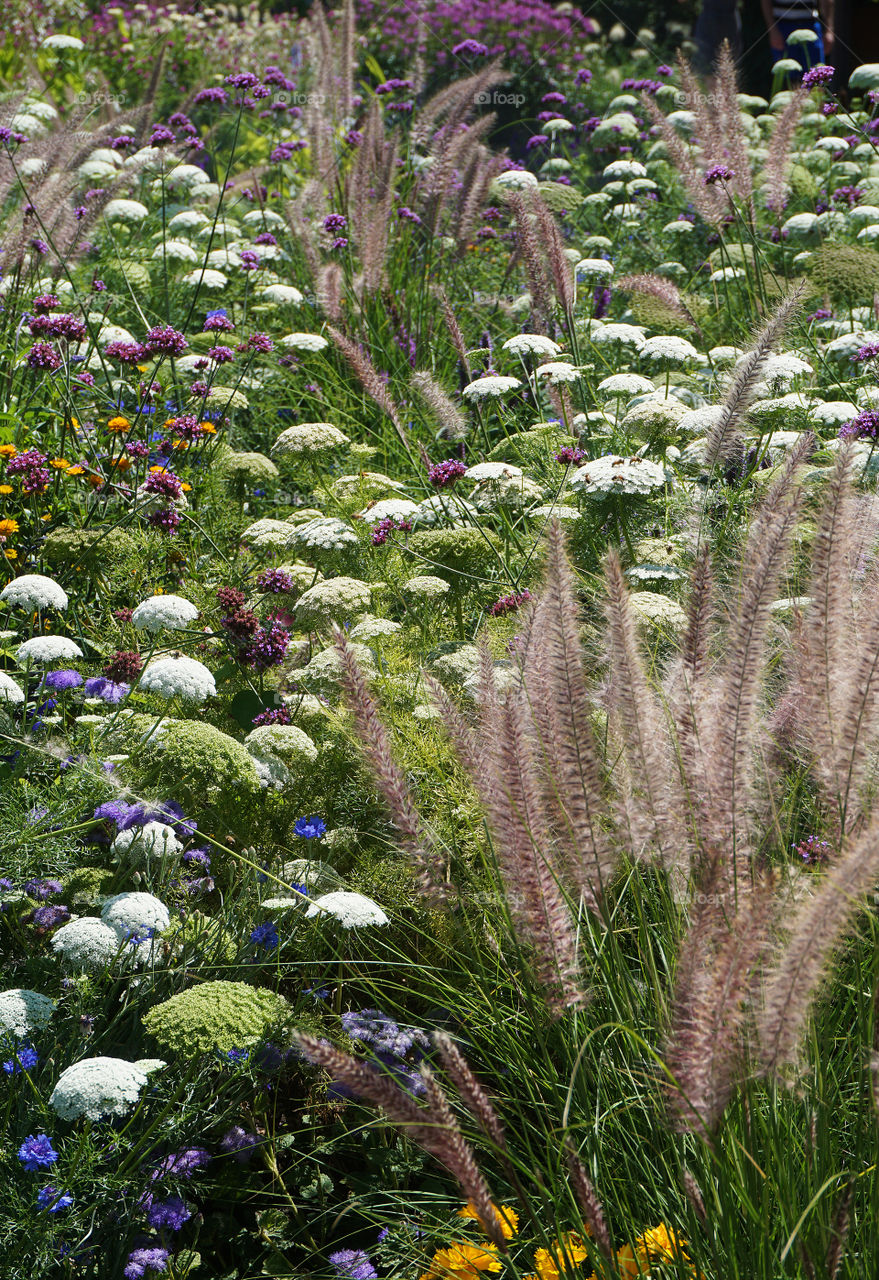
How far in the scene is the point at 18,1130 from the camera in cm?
212

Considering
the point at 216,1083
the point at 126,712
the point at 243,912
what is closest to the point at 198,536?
the point at 126,712

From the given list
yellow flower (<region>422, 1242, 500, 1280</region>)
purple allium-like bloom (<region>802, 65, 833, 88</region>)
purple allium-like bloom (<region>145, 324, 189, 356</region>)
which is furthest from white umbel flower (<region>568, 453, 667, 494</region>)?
purple allium-like bloom (<region>802, 65, 833, 88</region>)

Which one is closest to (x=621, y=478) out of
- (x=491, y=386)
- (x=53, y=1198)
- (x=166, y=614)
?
(x=491, y=386)

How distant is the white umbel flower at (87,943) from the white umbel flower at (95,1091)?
0.34m

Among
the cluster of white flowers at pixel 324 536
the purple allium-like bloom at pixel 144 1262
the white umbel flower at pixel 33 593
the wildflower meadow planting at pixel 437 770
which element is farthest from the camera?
the cluster of white flowers at pixel 324 536

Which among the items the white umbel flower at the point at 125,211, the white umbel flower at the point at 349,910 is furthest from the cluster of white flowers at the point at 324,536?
the white umbel flower at the point at 125,211

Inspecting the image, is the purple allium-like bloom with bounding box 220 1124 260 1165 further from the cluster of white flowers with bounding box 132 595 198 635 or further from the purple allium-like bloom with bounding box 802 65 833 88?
the purple allium-like bloom with bounding box 802 65 833 88

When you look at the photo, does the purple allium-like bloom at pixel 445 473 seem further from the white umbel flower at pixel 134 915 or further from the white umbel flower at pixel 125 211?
the white umbel flower at pixel 125 211

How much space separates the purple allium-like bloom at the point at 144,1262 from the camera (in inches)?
79.0

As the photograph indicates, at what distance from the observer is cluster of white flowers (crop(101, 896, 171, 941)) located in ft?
7.56

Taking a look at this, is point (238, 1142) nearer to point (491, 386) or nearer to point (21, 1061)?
point (21, 1061)

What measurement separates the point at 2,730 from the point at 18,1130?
95 centimetres

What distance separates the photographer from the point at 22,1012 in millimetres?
2170

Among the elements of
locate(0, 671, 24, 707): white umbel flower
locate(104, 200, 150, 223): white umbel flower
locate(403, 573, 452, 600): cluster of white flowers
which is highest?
locate(104, 200, 150, 223): white umbel flower
